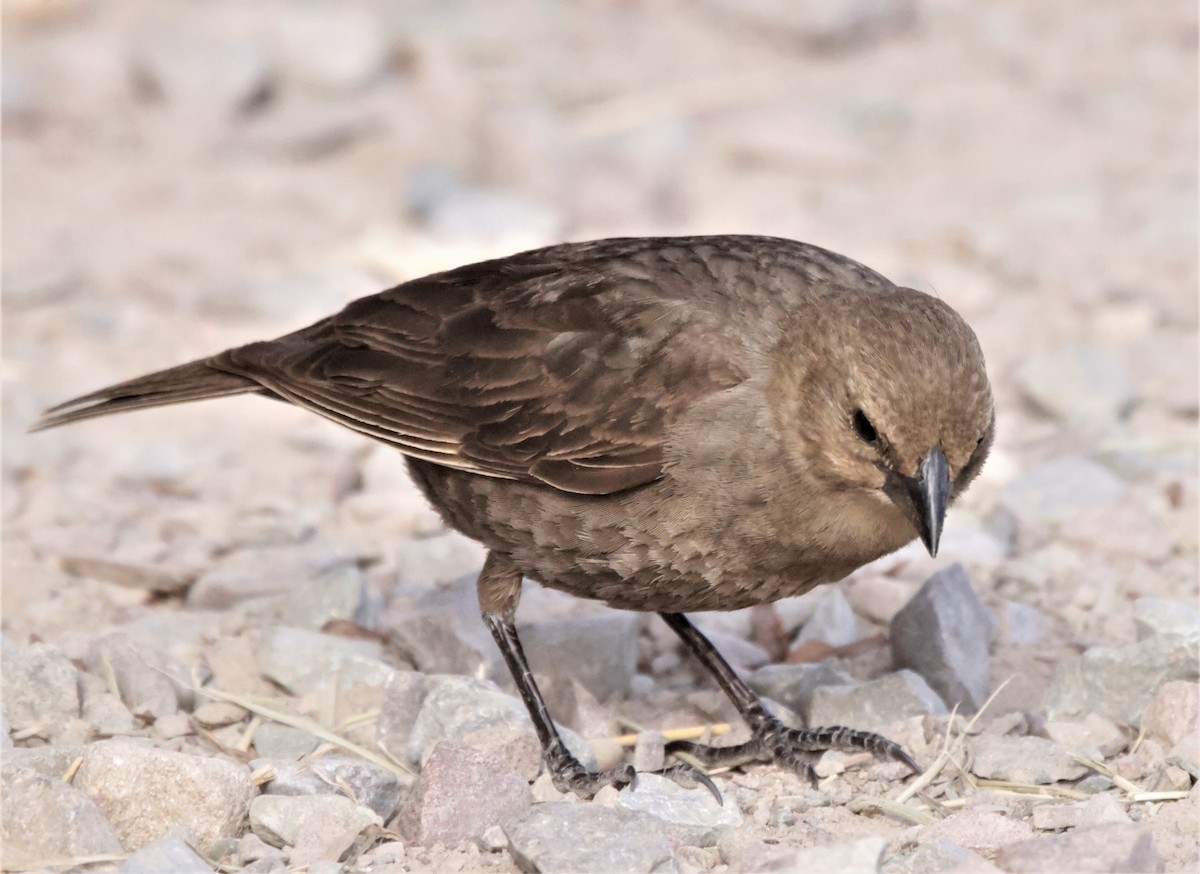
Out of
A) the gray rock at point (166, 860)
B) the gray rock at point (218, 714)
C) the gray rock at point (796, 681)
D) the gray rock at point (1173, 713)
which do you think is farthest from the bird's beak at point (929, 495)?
the gray rock at point (218, 714)

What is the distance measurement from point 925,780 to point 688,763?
2.08ft

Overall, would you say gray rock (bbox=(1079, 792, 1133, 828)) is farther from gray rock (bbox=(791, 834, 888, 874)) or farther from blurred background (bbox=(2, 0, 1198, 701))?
blurred background (bbox=(2, 0, 1198, 701))

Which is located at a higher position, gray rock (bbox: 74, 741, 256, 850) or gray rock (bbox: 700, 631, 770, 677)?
gray rock (bbox: 74, 741, 256, 850)

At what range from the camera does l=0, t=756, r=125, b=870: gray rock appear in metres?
3.36

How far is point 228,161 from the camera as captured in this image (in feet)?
27.2

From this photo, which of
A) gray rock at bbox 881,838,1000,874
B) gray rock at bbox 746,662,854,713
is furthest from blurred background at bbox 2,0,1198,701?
gray rock at bbox 881,838,1000,874

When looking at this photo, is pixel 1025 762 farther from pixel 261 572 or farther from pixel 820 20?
pixel 820 20

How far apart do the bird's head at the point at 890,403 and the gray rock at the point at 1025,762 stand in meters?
0.62

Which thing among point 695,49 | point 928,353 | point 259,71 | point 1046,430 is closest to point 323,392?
point 928,353

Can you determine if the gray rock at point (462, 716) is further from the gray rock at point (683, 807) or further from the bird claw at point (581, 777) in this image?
the gray rock at point (683, 807)

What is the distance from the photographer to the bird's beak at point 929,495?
3.47 metres

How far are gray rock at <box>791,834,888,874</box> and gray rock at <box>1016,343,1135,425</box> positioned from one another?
3257 mm

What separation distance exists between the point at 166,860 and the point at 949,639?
6.80 feet

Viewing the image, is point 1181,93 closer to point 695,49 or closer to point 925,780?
point 695,49
